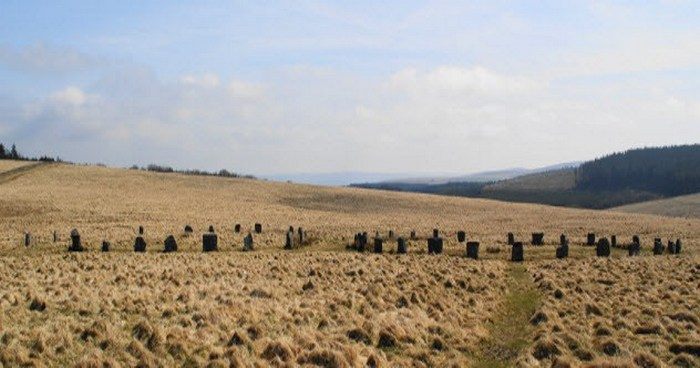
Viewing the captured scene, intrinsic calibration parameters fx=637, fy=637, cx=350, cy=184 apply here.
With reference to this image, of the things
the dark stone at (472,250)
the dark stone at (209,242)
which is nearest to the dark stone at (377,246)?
the dark stone at (472,250)

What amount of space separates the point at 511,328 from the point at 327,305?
192 inches

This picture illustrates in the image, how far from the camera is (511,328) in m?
16.4

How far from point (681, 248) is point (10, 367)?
4048 cm

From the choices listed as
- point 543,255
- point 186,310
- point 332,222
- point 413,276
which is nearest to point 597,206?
point 332,222

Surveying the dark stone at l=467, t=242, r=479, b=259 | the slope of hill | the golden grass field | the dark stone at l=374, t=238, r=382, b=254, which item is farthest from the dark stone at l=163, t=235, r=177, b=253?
the slope of hill

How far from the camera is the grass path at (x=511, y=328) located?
13445mm

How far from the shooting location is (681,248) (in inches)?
1606

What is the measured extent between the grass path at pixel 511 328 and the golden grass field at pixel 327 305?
6 cm

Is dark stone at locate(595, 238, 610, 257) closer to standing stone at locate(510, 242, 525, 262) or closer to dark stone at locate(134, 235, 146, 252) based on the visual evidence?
standing stone at locate(510, 242, 525, 262)

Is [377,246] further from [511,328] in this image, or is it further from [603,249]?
[511,328]

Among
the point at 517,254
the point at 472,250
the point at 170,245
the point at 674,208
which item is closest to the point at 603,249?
the point at 517,254

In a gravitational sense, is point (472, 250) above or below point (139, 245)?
below

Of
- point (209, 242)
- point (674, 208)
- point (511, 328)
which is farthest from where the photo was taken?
point (674, 208)

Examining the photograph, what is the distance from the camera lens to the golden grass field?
1231 centimetres
